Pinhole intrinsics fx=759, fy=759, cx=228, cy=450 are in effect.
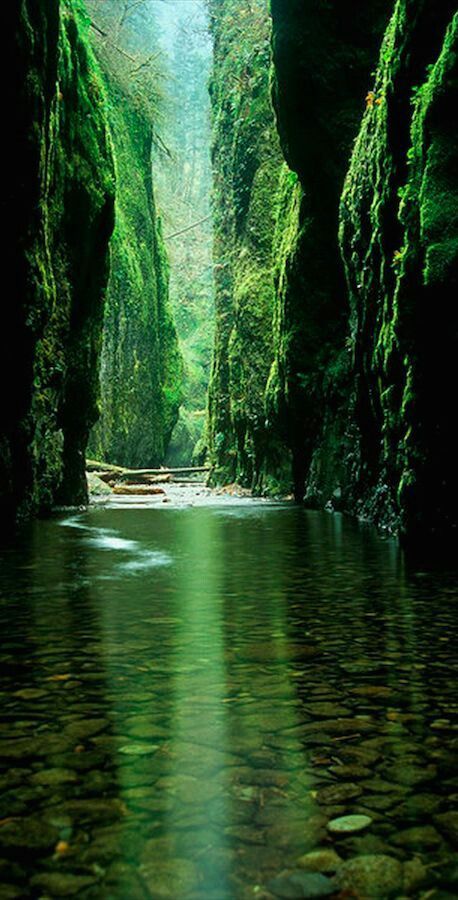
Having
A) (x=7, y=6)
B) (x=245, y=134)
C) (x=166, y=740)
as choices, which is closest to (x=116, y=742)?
(x=166, y=740)

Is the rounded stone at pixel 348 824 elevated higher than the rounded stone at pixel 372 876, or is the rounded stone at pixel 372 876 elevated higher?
the rounded stone at pixel 348 824

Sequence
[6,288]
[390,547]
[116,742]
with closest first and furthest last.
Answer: [116,742] < [390,547] < [6,288]

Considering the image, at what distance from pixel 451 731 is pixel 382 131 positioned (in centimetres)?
899

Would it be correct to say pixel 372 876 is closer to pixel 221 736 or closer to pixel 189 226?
pixel 221 736

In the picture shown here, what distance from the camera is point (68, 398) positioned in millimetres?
17188

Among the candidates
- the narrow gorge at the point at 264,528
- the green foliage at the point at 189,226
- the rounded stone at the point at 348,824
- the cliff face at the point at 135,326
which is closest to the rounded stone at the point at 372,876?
the narrow gorge at the point at 264,528

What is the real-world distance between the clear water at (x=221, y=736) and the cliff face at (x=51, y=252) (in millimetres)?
5079

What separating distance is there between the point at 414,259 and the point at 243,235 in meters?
17.7

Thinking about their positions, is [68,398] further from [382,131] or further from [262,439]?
[382,131]

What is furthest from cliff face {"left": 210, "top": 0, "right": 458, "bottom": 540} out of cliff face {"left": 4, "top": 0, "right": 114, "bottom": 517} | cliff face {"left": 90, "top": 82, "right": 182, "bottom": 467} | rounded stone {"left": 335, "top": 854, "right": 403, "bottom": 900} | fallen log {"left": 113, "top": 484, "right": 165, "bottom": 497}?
cliff face {"left": 90, "top": 82, "right": 182, "bottom": 467}

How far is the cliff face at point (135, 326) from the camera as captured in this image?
110ft

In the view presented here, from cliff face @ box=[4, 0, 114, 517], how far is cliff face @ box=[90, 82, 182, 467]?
14797 millimetres

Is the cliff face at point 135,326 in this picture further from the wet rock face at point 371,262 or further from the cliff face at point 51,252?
the cliff face at point 51,252

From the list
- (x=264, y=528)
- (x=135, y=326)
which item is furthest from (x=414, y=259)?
(x=135, y=326)
